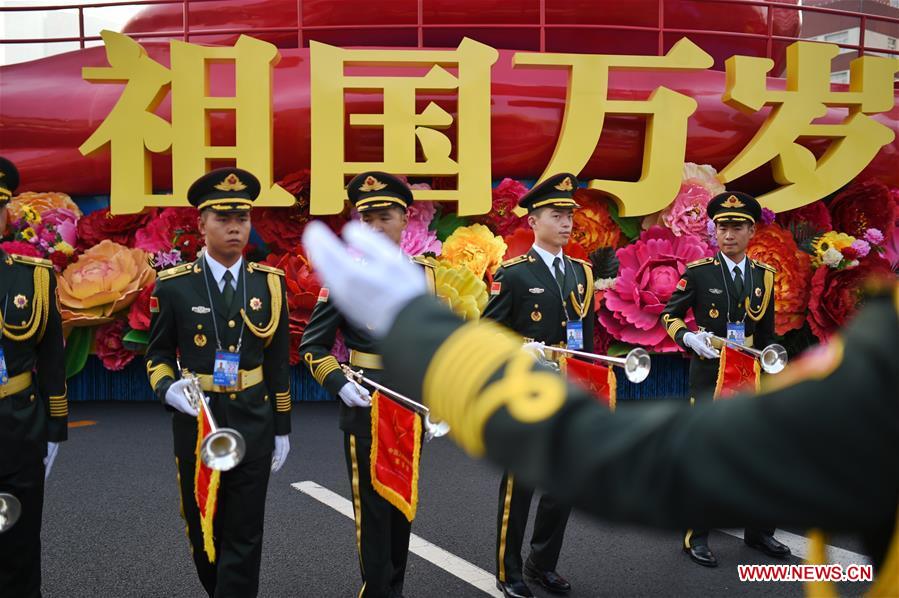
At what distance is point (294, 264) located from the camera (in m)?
6.55

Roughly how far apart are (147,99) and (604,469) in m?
6.78

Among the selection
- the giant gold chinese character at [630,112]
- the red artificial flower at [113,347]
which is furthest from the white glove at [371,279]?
the red artificial flower at [113,347]

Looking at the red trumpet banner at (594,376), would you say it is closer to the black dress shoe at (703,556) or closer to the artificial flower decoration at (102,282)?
the black dress shoe at (703,556)

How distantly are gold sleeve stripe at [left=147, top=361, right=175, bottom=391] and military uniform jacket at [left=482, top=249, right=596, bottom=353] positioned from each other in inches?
60.8

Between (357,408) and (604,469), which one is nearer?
(604,469)

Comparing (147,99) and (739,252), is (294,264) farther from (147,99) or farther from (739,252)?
(739,252)

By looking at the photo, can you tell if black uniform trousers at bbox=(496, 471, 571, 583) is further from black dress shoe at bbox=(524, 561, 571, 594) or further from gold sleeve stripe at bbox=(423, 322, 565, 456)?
gold sleeve stripe at bbox=(423, 322, 565, 456)

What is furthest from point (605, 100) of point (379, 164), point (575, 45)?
point (379, 164)

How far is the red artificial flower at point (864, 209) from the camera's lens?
698 centimetres

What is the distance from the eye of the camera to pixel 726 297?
4.14 metres

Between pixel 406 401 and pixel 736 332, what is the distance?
2210mm

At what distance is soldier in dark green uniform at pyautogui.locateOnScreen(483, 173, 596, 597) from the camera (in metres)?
3.26

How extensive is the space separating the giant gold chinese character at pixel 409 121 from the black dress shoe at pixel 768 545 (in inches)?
144

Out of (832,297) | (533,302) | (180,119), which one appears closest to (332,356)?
(533,302)
